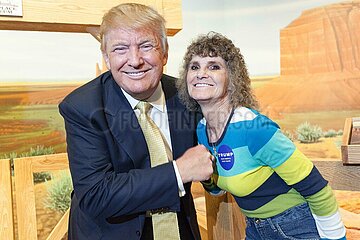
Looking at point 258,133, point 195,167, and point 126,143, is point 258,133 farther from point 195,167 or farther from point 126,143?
point 126,143

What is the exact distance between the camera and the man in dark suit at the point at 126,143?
3.67 feet

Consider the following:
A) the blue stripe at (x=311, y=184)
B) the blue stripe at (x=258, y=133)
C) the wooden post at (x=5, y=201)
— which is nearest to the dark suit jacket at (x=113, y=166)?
the blue stripe at (x=258, y=133)

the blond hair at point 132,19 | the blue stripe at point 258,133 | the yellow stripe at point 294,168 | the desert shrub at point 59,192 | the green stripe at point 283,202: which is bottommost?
the desert shrub at point 59,192

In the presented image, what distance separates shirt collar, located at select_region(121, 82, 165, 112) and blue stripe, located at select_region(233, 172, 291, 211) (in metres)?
0.40

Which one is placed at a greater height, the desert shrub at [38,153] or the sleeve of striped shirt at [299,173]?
the sleeve of striped shirt at [299,173]

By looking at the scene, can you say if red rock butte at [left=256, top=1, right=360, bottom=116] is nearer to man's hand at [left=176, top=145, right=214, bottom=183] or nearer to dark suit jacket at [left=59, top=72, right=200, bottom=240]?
dark suit jacket at [left=59, top=72, right=200, bottom=240]

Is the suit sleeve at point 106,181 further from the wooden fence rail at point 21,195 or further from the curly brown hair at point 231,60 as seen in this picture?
the wooden fence rail at point 21,195

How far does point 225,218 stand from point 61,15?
1100mm

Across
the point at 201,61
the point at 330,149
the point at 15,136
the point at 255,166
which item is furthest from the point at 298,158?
the point at 330,149

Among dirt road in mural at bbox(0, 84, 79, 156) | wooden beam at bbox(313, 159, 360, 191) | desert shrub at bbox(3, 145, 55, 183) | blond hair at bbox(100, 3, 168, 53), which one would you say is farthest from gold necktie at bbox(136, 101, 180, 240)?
dirt road in mural at bbox(0, 84, 79, 156)

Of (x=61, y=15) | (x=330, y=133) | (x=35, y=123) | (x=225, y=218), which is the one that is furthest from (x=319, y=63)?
(x=61, y=15)

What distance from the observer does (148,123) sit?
1.30 metres

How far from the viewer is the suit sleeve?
111 cm

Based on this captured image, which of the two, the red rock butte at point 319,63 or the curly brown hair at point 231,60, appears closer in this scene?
the curly brown hair at point 231,60
